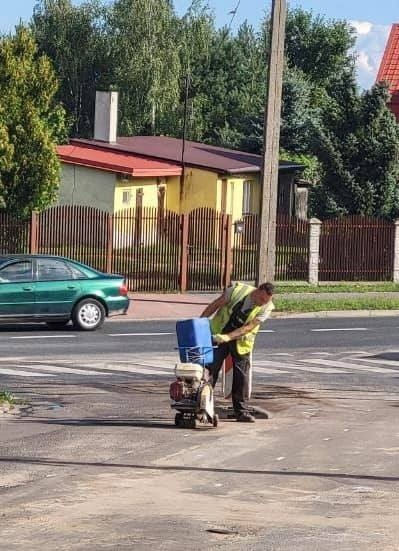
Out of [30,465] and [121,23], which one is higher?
[121,23]

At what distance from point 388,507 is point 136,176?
32859 mm

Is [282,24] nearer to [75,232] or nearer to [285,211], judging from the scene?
[75,232]

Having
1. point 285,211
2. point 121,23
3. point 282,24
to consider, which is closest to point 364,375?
point 282,24

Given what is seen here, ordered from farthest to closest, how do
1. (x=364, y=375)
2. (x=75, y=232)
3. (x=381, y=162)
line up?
(x=381, y=162)
(x=75, y=232)
(x=364, y=375)

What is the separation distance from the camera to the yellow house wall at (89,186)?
42156mm

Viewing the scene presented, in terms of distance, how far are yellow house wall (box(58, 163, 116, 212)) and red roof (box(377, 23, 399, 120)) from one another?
20070 mm

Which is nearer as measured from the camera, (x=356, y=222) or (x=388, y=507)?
(x=388, y=507)

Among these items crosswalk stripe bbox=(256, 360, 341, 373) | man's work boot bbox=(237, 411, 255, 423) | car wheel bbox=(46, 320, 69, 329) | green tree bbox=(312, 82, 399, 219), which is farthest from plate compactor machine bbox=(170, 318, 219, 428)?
green tree bbox=(312, 82, 399, 219)

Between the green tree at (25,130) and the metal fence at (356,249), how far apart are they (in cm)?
783

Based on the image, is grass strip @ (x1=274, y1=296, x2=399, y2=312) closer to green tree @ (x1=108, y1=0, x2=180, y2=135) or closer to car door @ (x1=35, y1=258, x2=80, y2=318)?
car door @ (x1=35, y1=258, x2=80, y2=318)

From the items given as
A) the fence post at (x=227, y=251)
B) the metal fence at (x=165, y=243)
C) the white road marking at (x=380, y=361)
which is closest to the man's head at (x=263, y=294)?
the white road marking at (x=380, y=361)

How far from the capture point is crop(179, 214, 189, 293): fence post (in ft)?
113

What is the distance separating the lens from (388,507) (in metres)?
9.77

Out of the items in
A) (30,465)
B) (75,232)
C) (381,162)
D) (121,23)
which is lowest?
(30,465)
